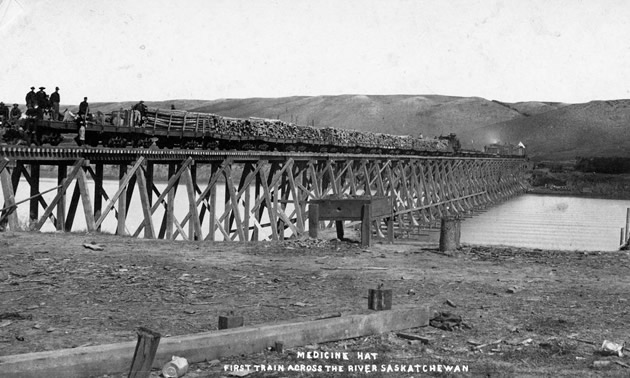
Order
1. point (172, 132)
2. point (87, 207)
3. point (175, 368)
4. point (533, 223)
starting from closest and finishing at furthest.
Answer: point (175, 368), point (87, 207), point (172, 132), point (533, 223)

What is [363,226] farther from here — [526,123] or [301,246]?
[526,123]

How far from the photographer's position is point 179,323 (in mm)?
6293

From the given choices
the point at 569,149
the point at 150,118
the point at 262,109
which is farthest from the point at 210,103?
the point at 150,118

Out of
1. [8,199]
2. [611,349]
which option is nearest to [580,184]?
[8,199]

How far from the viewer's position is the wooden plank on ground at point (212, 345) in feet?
14.0

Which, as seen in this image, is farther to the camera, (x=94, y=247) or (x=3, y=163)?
(x=3, y=163)

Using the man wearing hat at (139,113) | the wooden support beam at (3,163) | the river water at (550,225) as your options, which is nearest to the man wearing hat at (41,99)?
the wooden support beam at (3,163)

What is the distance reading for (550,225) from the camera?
1628 inches

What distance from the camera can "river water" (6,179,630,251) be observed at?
31.1m

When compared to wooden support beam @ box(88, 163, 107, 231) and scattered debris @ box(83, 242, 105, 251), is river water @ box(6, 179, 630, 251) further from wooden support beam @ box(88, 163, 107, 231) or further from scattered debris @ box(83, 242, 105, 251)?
scattered debris @ box(83, 242, 105, 251)

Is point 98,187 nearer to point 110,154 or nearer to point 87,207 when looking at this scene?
point 110,154

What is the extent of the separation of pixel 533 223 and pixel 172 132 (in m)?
29.1

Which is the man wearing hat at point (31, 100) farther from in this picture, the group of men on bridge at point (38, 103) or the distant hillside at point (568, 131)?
the distant hillside at point (568, 131)

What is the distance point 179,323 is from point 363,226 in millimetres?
6287
